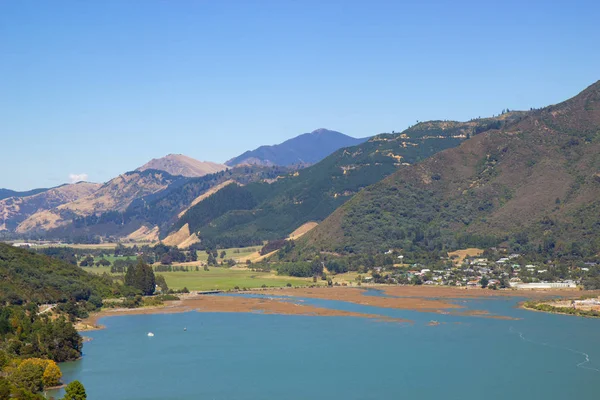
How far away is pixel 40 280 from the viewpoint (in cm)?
11188

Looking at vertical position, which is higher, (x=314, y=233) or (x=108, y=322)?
(x=314, y=233)

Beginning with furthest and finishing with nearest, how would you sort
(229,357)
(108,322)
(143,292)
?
1. (143,292)
2. (108,322)
3. (229,357)

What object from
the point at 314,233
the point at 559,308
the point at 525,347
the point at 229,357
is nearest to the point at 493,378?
the point at 525,347

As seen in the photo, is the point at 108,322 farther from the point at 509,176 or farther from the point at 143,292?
the point at 509,176

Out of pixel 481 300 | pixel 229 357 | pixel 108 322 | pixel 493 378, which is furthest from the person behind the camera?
pixel 481 300

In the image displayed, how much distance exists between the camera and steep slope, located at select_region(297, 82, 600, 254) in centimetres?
16100

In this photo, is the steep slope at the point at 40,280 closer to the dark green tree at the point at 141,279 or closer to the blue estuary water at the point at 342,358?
the dark green tree at the point at 141,279

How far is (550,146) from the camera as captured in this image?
193250 mm

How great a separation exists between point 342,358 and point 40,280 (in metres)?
50.4

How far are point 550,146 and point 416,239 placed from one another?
42.1 metres

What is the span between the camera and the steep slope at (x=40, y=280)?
10394 centimetres

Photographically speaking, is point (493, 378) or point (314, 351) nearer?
point (493, 378)

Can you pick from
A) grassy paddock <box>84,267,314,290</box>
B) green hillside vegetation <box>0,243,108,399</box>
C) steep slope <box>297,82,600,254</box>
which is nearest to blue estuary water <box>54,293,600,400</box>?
green hillside vegetation <box>0,243,108,399</box>

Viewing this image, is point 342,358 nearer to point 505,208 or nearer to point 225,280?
point 225,280
